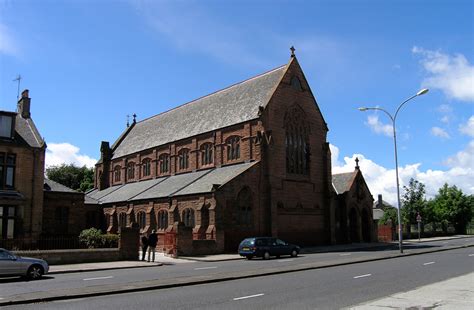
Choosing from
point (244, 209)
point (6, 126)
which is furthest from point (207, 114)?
point (6, 126)

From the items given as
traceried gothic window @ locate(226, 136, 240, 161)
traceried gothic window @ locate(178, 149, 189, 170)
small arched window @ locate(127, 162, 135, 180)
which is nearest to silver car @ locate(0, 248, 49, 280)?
traceried gothic window @ locate(226, 136, 240, 161)

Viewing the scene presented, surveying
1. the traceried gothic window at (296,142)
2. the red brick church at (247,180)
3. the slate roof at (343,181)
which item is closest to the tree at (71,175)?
the red brick church at (247,180)

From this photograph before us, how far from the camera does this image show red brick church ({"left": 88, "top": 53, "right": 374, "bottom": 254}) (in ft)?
122

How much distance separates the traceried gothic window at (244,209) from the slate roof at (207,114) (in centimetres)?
737

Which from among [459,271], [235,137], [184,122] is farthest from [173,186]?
[459,271]

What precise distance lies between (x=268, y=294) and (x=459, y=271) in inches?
411

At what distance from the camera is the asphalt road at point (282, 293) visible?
11867 millimetres

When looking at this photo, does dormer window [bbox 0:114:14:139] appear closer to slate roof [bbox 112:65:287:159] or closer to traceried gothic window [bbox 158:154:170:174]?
slate roof [bbox 112:65:287:159]

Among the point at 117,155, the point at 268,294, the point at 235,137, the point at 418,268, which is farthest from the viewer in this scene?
the point at 117,155

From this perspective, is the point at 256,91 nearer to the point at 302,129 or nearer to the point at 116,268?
the point at 302,129

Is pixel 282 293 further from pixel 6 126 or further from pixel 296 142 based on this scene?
pixel 296 142

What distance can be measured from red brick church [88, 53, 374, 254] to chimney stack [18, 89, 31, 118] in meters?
13.3

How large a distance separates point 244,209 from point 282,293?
24.7 metres

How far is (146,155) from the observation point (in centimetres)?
5725
